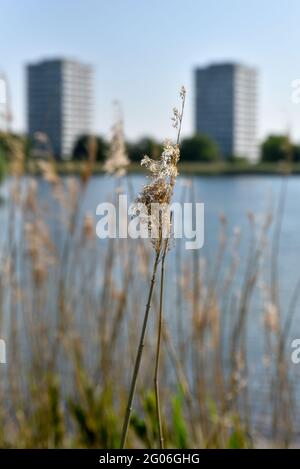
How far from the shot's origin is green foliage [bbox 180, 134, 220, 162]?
2.62 m

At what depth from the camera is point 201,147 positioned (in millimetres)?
2676

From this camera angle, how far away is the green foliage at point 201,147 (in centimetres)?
262

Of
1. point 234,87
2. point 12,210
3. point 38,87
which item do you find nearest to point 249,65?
point 234,87

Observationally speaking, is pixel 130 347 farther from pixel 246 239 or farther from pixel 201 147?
pixel 246 239

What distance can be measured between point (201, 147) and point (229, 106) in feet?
1.25

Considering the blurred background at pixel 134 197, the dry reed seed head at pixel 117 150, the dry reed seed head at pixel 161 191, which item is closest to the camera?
the dry reed seed head at pixel 161 191

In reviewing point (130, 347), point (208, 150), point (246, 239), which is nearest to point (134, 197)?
point (130, 347)

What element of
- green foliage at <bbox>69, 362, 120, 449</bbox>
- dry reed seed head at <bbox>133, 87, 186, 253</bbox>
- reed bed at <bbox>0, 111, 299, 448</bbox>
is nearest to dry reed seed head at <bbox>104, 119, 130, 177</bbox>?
reed bed at <bbox>0, 111, 299, 448</bbox>

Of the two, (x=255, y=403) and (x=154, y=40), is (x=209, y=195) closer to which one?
(x=255, y=403)

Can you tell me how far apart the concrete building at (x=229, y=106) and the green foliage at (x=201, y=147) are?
0.11 ft

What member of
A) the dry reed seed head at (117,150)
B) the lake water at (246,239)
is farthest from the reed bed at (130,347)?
the lake water at (246,239)

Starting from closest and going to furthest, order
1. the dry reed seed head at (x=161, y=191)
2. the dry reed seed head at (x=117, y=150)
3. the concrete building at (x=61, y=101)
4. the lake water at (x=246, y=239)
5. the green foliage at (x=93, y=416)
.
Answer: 1. the dry reed seed head at (x=161, y=191)
2. the dry reed seed head at (x=117, y=150)
3. the green foliage at (x=93, y=416)
4. the concrete building at (x=61, y=101)
5. the lake water at (x=246, y=239)

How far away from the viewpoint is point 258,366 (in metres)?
3.51

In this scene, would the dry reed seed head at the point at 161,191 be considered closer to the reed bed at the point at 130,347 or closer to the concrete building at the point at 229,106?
the reed bed at the point at 130,347
